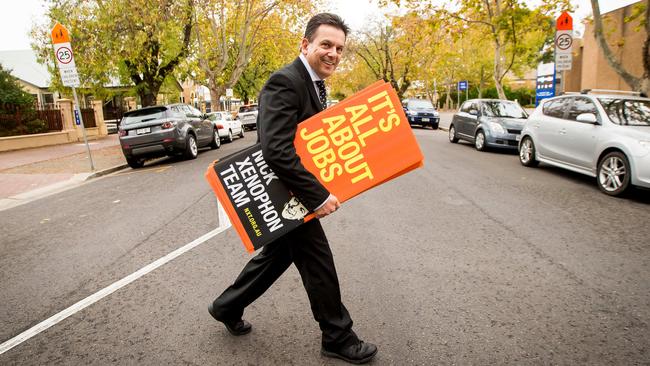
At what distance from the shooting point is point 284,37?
30625mm

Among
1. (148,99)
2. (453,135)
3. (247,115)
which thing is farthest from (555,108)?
(247,115)

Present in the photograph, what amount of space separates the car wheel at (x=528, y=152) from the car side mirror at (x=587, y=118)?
6.91ft

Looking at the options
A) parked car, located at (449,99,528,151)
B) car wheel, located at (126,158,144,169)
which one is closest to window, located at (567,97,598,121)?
parked car, located at (449,99,528,151)

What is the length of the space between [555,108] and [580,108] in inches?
34.4

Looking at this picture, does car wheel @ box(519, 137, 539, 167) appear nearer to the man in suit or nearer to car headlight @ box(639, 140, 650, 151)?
car headlight @ box(639, 140, 650, 151)

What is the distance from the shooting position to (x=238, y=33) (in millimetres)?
30859

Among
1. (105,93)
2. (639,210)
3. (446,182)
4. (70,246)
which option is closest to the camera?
(70,246)

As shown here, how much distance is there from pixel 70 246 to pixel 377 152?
442cm

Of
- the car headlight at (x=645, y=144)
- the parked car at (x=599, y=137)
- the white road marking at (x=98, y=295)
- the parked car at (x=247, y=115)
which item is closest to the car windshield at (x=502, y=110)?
the parked car at (x=599, y=137)

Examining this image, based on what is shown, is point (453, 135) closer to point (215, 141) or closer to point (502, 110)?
point (502, 110)

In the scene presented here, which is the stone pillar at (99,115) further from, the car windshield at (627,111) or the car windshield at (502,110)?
the car windshield at (627,111)

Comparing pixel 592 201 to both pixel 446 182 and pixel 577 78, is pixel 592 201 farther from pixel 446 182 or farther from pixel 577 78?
pixel 577 78

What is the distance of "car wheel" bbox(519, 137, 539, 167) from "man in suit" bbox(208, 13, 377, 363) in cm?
856

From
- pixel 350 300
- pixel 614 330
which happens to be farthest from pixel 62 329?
pixel 614 330
